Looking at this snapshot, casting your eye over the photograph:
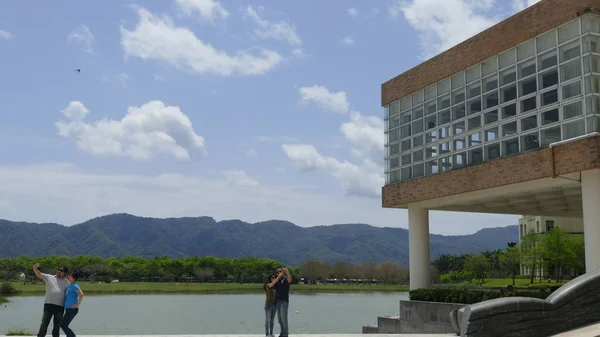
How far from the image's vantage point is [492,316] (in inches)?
656

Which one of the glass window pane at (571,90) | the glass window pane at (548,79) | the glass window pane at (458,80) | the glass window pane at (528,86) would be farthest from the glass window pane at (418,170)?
the glass window pane at (571,90)

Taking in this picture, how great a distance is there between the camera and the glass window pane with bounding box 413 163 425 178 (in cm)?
3450

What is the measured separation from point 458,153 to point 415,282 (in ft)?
26.9

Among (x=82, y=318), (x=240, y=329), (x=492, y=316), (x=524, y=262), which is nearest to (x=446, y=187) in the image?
(x=492, y=316)

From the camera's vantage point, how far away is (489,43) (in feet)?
97.8

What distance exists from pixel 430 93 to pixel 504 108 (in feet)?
18.6

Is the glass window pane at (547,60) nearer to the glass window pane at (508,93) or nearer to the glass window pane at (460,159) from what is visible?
the glass window pane at (508,93)

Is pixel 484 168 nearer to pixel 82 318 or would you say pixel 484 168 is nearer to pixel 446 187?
pixel 446 187

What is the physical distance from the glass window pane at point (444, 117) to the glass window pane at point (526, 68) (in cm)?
518

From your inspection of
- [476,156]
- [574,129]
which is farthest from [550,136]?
[476,156]

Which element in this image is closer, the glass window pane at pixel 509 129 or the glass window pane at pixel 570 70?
the glass window pane at pixel 570 70

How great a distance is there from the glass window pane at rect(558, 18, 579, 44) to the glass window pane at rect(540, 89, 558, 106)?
6.25ft

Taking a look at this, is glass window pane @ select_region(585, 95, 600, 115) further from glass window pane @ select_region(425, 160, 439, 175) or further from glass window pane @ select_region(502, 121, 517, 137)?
glass window pane @ select_region(425, 160, 439, 175)

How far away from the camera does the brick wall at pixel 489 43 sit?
Result: 84.4ft
